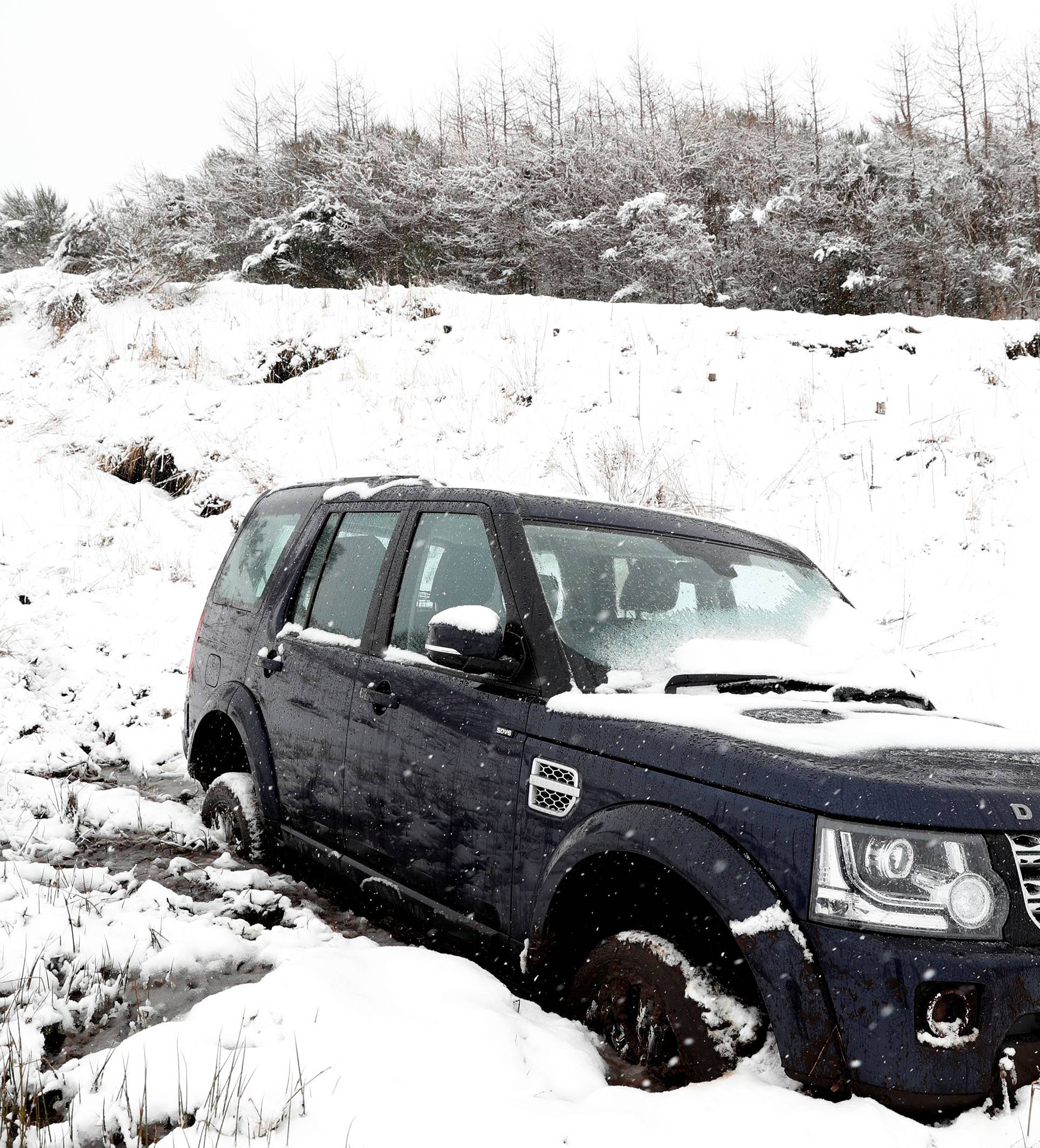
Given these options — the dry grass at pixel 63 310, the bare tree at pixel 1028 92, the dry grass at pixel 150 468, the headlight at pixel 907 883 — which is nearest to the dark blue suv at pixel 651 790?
the headlight at pixel 907 883

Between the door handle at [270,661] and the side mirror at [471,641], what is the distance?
1540mm

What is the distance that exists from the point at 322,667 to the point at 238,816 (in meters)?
1.02

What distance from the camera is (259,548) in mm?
4812

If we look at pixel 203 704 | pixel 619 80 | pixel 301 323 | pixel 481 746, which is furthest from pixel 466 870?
pixel 619 80

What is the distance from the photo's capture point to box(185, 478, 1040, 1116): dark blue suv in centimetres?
187

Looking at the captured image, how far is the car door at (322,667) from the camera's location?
3.61 meters

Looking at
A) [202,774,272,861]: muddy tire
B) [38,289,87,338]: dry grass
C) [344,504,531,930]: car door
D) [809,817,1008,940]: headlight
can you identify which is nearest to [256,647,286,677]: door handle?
[202,774,272,861]: muddy tire

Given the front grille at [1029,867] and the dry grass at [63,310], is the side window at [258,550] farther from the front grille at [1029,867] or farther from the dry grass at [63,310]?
the dry grass at [63,310]

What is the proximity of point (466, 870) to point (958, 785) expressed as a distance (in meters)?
1.52

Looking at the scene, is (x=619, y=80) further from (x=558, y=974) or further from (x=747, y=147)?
(x=558, y=974)

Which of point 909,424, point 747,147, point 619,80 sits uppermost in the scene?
point 619,80

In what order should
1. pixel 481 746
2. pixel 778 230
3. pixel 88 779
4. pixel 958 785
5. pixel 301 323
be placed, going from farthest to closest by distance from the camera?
pixel 778 230, pixel 301 323, pixel 88 779, pixel 481 746, pixel 958 785

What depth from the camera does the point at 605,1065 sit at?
232cm

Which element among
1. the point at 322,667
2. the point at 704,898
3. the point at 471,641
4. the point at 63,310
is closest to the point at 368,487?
the point at 322,667
